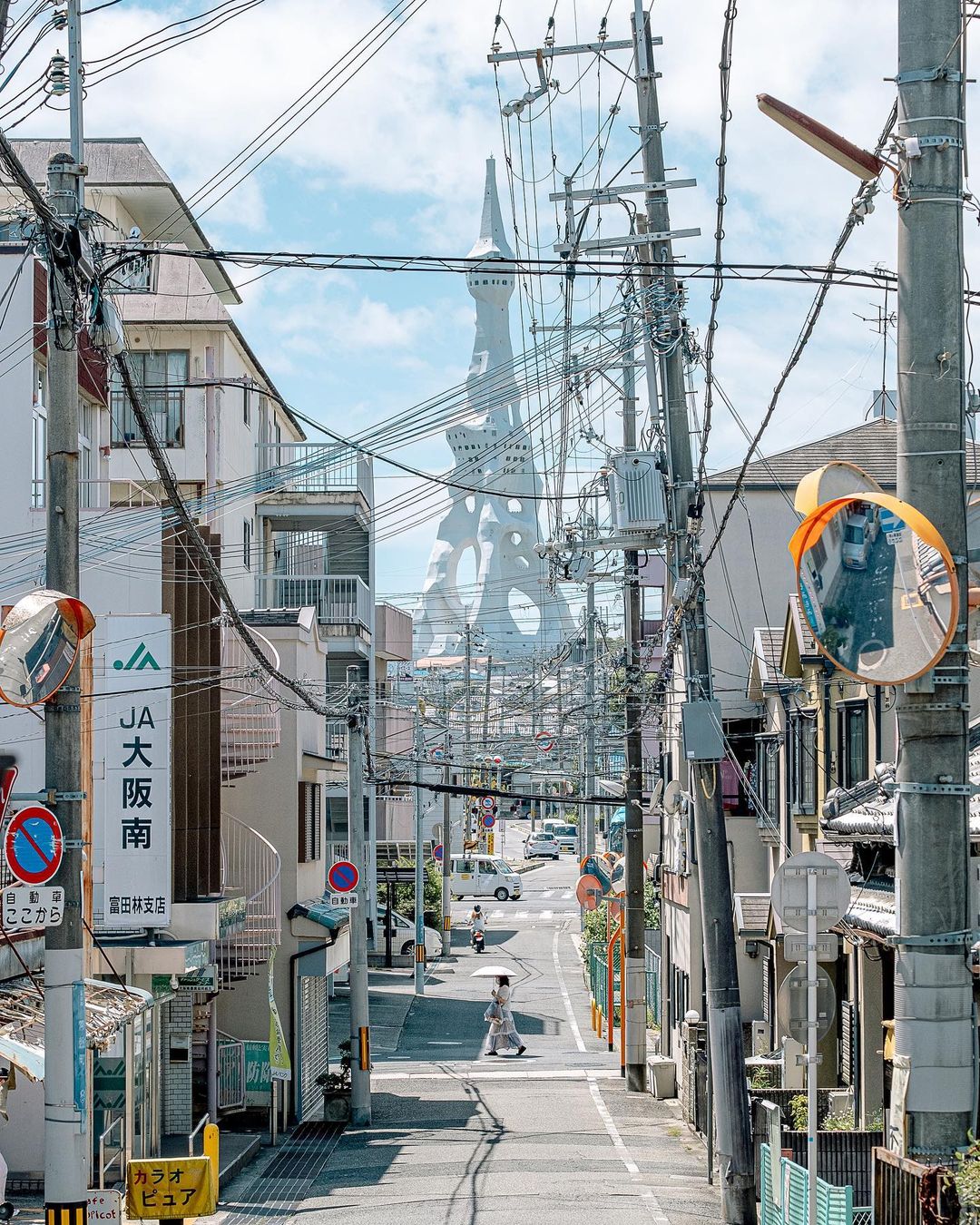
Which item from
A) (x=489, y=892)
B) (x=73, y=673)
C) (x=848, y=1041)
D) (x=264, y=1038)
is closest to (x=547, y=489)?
(x=264, y=1038)

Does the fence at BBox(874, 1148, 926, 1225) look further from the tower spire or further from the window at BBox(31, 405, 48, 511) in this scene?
the tower spire

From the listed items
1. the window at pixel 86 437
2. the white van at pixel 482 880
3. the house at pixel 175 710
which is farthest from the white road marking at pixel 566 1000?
the white van at pixel 482 880

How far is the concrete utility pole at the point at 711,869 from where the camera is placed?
→ 1725cm

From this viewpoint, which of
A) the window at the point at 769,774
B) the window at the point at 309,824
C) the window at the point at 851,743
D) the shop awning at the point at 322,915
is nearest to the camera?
the window at the point at 851,743

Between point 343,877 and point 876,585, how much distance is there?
20.5m

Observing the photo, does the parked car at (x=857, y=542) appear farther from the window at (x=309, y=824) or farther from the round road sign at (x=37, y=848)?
the window at (x=309, y=824)

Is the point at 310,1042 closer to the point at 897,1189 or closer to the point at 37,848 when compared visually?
the point at 37,848

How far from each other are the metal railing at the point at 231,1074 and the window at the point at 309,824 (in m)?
4.29

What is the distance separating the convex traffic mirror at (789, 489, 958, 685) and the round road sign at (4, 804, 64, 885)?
620cm

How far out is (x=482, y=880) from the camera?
82562mm

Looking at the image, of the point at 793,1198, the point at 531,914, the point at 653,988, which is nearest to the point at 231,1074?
the point at 793,1198

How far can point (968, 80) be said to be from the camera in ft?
29.7

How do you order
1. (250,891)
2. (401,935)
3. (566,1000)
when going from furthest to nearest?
(401,935), (566,1000), (250,891)

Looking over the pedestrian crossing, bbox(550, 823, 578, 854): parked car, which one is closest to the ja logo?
the pedestrian crossing
